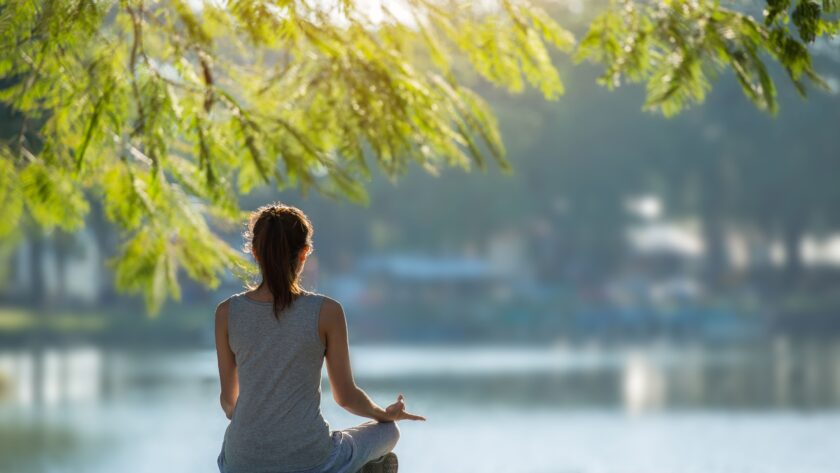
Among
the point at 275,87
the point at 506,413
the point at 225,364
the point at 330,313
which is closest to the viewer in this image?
the point at 330,313

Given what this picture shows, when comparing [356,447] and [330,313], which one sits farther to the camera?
[356,447]

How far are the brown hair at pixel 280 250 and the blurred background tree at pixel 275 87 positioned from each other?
4.67 feet

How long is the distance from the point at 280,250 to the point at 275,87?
3482mm

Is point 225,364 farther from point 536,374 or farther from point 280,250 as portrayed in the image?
point 536,374

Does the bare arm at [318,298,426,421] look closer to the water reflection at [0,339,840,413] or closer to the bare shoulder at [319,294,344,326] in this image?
the bare shoulder at [319,294,344,326]

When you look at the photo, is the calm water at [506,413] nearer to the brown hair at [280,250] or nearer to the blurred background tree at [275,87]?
the blurred background tree at [275,87]

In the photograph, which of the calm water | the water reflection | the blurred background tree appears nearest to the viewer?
the blurred background tree

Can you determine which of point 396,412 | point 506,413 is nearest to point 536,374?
point 506,413

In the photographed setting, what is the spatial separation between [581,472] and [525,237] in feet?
155

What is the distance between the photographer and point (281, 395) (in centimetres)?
376

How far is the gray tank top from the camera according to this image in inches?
148

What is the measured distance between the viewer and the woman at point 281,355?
12.3 feet

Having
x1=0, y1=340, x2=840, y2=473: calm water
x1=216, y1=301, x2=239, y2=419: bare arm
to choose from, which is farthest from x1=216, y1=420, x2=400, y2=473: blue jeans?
x1=0, y1=340, x2=840, y2=473: calm water

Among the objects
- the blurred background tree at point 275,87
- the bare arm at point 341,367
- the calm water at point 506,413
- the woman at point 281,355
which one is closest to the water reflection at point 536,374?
the calm water at point 506,413
